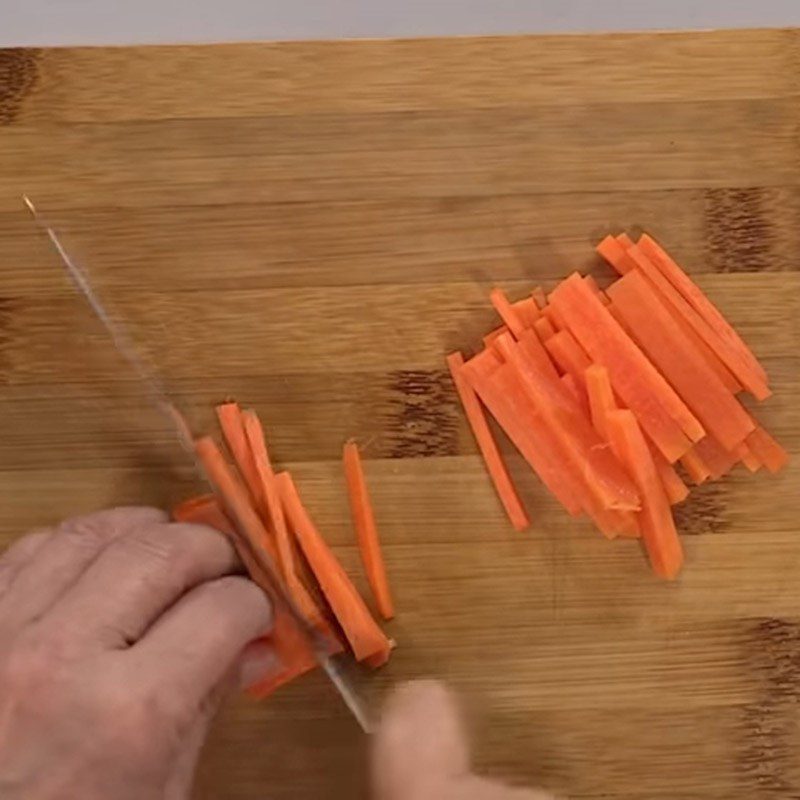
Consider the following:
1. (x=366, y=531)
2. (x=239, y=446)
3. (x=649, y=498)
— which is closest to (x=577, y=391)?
(x=649, y=498)

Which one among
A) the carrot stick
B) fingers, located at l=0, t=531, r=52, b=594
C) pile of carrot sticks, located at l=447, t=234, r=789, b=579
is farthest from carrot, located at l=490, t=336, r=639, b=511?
fingers, located at l=0, t=531, r=52, b=594

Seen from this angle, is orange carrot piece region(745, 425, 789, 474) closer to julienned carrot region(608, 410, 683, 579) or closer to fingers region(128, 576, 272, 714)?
julienned carrot region(608, 410, 683, 579)

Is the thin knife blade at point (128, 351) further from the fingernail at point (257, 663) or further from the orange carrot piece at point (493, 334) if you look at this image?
the orange carrot piece at point (493, 334)

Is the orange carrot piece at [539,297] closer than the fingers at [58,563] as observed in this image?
No

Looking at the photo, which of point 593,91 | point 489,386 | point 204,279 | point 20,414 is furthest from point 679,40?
point 20,414

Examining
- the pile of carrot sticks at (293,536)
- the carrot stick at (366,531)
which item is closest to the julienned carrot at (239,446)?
the pile of carrot sticks at (293,536)
